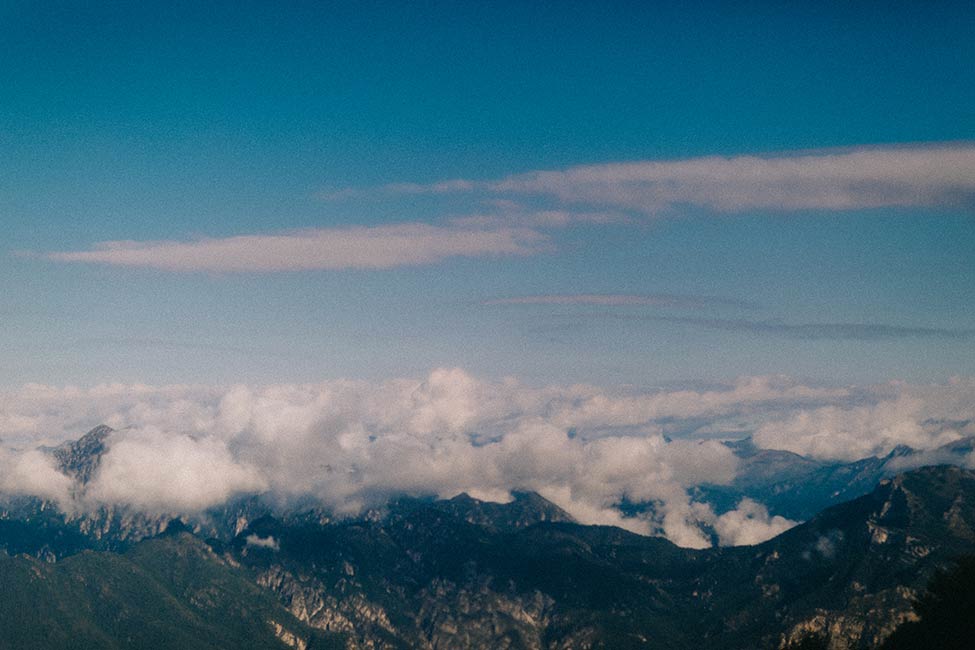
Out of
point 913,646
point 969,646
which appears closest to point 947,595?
point 913,646

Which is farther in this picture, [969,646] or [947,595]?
[947,595]

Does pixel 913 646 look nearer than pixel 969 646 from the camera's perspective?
No

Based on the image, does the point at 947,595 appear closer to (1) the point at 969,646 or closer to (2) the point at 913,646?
(2) the point at 913,646
